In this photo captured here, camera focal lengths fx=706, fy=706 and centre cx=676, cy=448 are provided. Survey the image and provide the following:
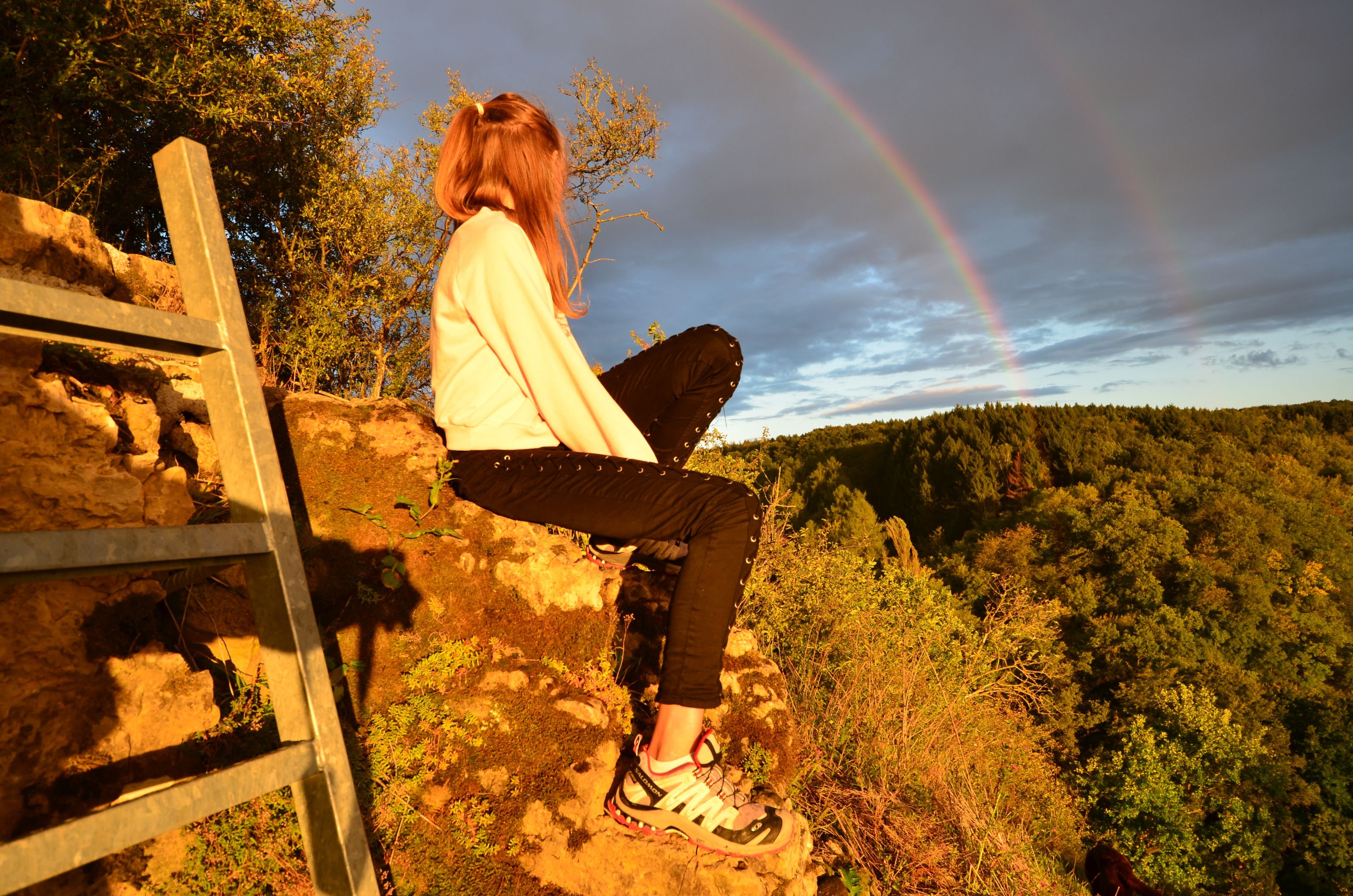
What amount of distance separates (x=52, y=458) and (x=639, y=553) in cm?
154

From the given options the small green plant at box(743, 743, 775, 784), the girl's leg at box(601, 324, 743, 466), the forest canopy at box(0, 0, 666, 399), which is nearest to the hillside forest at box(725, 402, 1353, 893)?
the forest canopy at box(0, 0, 666, 399)

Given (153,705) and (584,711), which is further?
(584,711)

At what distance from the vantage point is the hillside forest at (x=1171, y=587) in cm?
2078

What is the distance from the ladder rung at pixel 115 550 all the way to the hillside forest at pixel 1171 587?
13.5m

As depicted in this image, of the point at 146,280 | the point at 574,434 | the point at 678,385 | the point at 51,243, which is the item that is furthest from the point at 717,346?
the point at 146,280

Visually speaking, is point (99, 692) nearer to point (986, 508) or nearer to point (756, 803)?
point (756, 803)

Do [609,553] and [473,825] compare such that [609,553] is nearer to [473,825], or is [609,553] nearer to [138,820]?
[473,825]

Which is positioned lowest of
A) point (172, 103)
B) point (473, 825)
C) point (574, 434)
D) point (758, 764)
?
point (758, 764)

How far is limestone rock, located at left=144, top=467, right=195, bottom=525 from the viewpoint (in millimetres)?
1908

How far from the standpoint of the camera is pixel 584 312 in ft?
8.84

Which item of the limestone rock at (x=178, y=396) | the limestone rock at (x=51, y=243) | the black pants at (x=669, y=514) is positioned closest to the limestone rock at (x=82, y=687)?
the limestone rock at (x=178, y=396)

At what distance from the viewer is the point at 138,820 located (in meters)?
0.93

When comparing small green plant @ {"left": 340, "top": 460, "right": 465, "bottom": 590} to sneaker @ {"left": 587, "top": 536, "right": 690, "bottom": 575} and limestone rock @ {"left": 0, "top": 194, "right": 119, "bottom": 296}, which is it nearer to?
sneaker @ {"left": 587, "top": 536, "right": 690, "bottom": 575}

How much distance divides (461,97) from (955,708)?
340 inches
